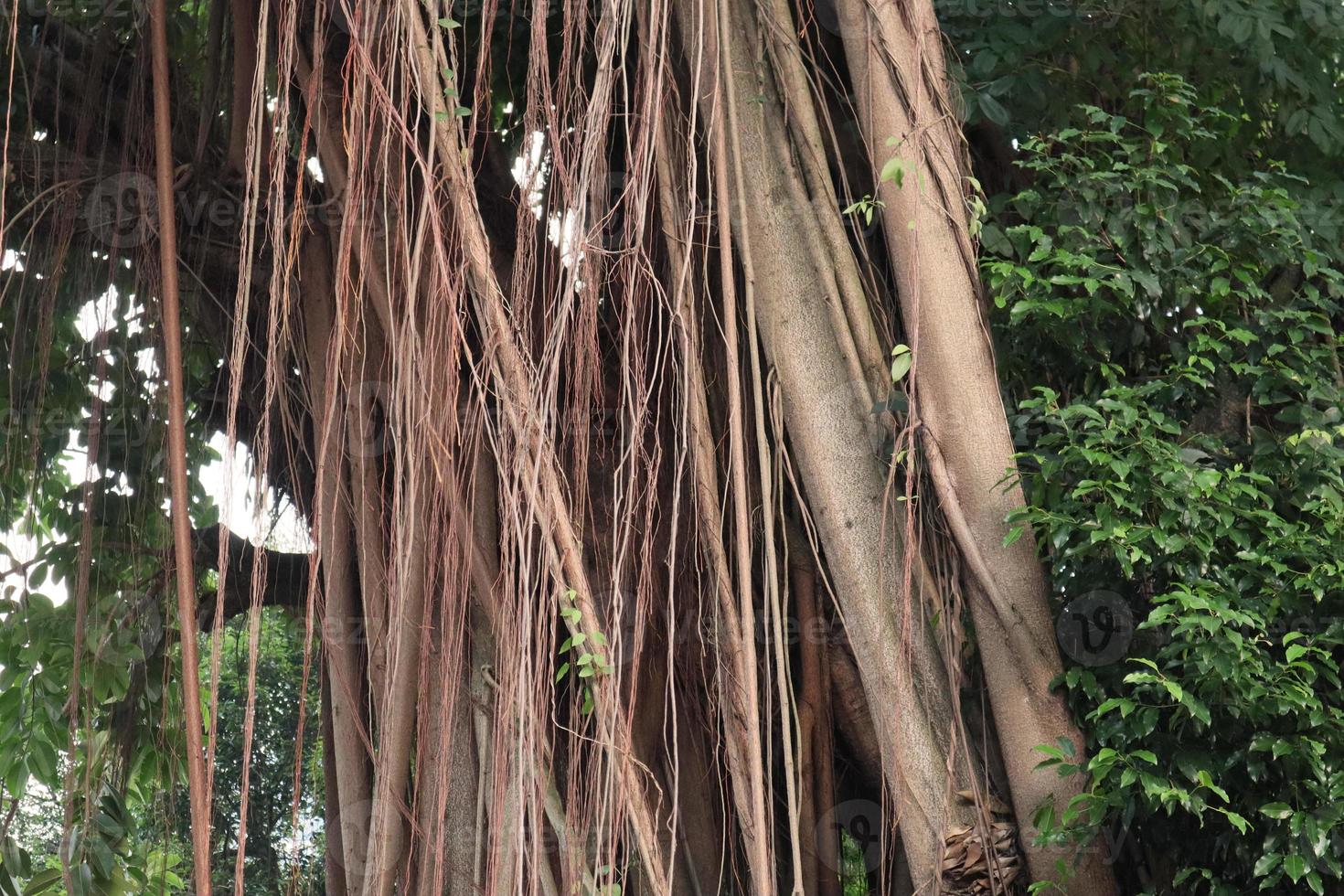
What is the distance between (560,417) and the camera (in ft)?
6.81

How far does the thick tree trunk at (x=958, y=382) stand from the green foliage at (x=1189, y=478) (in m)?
0.05

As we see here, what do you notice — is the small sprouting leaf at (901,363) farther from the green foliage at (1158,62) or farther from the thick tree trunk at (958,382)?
the green foliage at (1158,62)

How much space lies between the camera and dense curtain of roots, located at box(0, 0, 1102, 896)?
167 cm

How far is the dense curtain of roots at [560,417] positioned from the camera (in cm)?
167

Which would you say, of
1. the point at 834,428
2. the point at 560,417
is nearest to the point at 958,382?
the point at 834,428

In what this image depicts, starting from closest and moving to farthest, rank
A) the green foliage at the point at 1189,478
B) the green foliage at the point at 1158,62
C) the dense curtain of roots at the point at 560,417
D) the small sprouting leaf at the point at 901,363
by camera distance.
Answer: the green foliage at the point at 1189,478 → the dense curtain of roots at the point at 560,417 → the small sprouting leaf at the point at 901,363 → the green foliage at the point at 1158,62

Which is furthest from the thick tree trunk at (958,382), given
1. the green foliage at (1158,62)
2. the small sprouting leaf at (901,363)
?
the green foliage at (1158,62)

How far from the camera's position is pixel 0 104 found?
2.58 metres

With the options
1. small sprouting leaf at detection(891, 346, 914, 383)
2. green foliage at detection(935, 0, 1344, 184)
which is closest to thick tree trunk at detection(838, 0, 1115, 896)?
small sprouting leaf at detection(891, 346, 914, 383)

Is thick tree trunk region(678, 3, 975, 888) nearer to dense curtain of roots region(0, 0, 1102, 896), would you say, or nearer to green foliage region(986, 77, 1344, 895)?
dense curtain of roots region(0, 0, 1102, 896)

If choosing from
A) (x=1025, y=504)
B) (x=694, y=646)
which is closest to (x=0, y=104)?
(x=694, y=646)

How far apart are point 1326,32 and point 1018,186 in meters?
0.53

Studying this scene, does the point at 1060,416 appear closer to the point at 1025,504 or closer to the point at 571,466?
the point at 1025,504

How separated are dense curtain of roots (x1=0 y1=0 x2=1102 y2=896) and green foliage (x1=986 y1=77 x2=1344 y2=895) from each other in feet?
0.69
